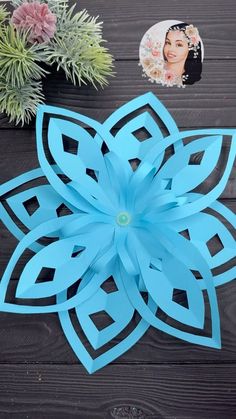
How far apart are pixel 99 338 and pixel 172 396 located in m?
0.15

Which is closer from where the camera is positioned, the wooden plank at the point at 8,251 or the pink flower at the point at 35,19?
the pink flower at the point at 35,19

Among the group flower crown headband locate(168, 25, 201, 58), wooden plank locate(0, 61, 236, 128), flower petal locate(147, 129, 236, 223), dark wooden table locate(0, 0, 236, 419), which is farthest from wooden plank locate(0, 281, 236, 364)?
flower crown headband locate(168, 25, 201, 58)

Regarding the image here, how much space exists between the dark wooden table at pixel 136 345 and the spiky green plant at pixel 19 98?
0.05m

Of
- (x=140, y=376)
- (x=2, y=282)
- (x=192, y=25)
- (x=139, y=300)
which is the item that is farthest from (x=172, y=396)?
(x=192, y=25)

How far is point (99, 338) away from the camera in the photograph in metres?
0.75

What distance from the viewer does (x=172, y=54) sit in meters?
0.76

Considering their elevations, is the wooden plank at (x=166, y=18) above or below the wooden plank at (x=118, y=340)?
above

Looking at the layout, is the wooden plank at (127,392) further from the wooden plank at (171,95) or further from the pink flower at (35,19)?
the pink flower at (35,19)

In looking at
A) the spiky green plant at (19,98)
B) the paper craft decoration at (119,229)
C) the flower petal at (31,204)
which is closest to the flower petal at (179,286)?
the paper craft decoration at (119,229)

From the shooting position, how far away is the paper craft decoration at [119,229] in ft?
2.35

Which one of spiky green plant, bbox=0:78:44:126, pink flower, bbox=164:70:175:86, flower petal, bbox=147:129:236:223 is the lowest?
flower petal, bbox=147:129:236:223

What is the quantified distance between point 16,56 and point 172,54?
242 mm

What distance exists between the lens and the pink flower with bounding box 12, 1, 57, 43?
2.17ft

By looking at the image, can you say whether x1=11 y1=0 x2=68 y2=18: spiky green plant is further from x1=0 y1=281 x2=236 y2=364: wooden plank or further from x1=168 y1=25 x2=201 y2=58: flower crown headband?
x1=0 y1=281 x2=236 y2=364: wooden plank
